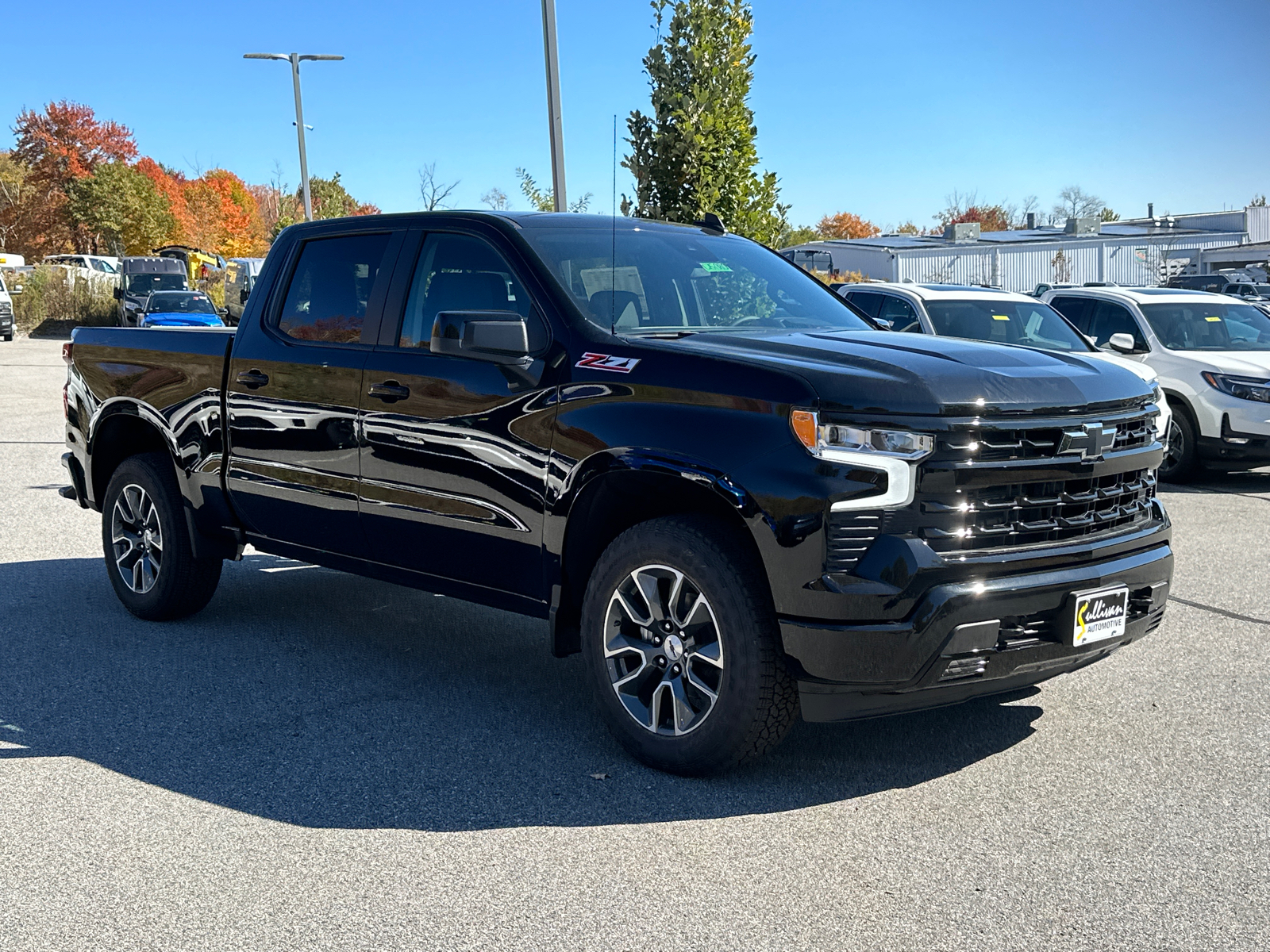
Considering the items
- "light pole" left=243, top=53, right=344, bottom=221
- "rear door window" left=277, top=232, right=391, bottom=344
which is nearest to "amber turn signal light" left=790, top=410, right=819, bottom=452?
"rear door window" left=277, top=232, right=391, bottom=344

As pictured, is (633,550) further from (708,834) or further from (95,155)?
(95,155)

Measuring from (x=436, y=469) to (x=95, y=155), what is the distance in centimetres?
7056

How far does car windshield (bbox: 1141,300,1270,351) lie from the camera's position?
483 inches

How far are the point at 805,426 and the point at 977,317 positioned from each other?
8.72m

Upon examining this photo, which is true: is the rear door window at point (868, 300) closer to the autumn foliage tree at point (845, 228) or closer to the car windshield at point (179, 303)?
the car windshield at point (179, 303)

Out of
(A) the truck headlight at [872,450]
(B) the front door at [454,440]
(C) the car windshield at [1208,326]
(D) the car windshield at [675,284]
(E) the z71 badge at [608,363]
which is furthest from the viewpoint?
(C) the car windshield at [1208,326]

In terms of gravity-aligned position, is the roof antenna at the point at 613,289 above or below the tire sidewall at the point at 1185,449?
above

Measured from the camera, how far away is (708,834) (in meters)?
3.94

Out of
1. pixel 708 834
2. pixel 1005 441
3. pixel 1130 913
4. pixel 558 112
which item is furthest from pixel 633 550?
pixel 558 112

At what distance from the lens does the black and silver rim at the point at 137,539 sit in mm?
6594

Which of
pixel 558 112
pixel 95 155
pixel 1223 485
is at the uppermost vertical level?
pixel 95 155

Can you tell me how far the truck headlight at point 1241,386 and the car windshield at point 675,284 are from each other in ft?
22.8

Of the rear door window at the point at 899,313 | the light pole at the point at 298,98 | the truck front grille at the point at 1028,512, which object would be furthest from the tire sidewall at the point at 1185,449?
the light pole at the point at 298,98

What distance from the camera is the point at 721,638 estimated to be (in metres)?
4.17
